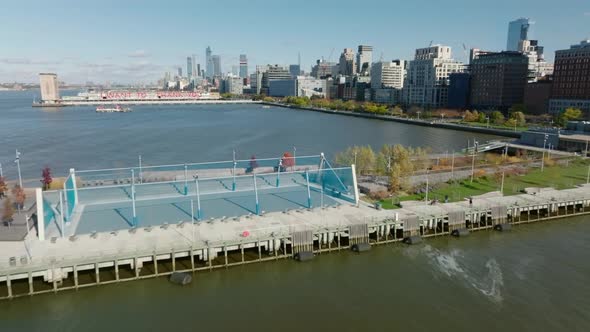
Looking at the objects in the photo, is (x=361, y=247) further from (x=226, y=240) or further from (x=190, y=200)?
(x=190, y=200)

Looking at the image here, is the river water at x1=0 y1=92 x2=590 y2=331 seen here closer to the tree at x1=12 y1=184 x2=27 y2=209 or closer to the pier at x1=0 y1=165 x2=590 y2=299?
the pier at x1=0 y1=165 x2=590 y2=299

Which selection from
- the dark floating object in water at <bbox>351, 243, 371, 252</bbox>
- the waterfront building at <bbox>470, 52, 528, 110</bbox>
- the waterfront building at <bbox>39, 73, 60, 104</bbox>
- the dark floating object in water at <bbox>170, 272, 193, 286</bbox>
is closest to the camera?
the dark floating object in water at <bbox>170, 272, 193, 286</bbox>

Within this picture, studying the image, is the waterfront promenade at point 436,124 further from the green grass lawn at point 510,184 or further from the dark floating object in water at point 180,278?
the dark floating object in water at point 180,278

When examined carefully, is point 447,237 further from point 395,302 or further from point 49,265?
point 49,265

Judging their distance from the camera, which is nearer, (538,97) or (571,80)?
(571,80)

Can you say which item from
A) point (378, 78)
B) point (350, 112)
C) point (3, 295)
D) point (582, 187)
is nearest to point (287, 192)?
point (3, 295)

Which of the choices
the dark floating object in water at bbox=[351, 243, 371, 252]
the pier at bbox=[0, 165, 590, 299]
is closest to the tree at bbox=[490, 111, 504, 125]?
the pier at bbox=[0, 165, 590, 299]

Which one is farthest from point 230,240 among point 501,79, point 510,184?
point 501,79

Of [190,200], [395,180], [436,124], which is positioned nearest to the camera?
[190,200]
